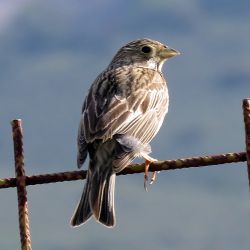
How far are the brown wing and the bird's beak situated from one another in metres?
0.60

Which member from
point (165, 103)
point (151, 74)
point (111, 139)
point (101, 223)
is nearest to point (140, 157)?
point (111, 139)

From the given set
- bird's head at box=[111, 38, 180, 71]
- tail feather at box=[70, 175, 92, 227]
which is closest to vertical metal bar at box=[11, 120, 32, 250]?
Result: tail feather at box=[70, 175, 92, 227]

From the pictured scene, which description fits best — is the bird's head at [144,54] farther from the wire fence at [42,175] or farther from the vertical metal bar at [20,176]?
the vertical metal bar at [20,176]

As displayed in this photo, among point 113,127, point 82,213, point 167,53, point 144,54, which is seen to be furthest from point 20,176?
point 144,54

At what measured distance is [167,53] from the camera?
8.21m

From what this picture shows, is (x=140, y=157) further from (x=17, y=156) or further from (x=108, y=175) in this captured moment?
(x=17, y=156)

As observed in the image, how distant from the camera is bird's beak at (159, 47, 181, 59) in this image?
815 cm

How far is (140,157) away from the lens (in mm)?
5457

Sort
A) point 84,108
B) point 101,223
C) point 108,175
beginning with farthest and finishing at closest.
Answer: point 84,108 → point 108,175 → point 101,223

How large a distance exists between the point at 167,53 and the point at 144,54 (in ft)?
1.19

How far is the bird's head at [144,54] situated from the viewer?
8257 millimetres

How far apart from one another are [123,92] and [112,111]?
1.94 ft

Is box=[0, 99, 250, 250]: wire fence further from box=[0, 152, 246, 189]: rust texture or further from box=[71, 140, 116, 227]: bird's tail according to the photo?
box=[71, 140, 116, 227]: bird's tail

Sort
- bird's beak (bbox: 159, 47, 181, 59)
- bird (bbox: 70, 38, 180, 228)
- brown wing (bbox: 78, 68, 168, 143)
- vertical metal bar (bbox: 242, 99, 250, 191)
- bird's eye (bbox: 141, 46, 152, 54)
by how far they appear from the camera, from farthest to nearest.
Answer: bird's eye (bbox: 141, 46, 152, 54), bird's beak (bbox: 159, 47, 181, 59), brown wing (bbox: 78, 68, 168, 143), bird (bbox: 70, 38, 180, 228), vertical metal bar (bbox: 242, 99, 250, 191)
